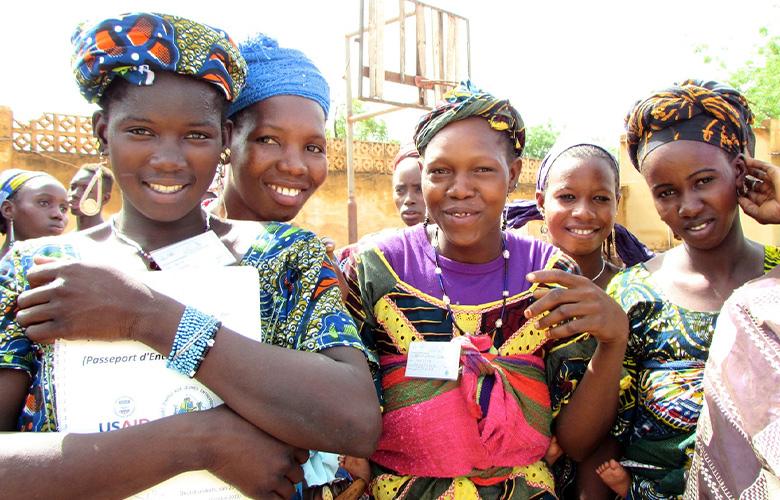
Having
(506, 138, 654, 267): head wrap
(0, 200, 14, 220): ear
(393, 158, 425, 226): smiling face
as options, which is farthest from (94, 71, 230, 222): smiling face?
(0, 200, 14, 220): ear

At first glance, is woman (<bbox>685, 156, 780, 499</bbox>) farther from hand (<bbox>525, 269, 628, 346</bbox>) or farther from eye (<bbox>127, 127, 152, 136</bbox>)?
eye (<bbox>127, 127, 152, 136</bbox>)

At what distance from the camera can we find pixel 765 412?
5.04 ft

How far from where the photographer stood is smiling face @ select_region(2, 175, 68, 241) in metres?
5.30

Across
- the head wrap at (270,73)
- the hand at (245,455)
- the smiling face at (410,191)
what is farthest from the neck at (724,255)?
the smiling face at (410,191)

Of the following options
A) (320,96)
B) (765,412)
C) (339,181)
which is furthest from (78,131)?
(765,412)

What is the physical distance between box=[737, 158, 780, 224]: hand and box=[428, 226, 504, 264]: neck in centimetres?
89

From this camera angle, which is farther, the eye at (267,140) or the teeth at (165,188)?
the eye at (267,140)

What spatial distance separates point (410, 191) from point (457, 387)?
3142 mm

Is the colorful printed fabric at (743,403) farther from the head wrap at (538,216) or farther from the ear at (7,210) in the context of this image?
the ear at (7,210)

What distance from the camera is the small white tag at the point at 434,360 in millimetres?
2053

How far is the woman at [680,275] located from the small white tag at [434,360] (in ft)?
2.52

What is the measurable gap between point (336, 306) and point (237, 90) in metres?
0.72

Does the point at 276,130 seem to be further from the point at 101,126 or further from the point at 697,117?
the point at 697,117

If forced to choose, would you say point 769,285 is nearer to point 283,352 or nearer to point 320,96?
point 283,352
